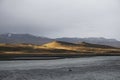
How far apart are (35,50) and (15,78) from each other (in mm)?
88181

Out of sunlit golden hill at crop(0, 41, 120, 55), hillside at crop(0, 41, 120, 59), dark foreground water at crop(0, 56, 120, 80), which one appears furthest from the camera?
sunlit golden hill at crop(0, 41, 120, 55)

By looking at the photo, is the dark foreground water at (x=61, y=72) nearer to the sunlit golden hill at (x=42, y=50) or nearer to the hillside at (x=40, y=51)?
the hillside at (x=40, y=51)

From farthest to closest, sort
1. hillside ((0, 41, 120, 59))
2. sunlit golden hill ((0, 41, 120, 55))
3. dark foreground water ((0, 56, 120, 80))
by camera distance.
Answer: sunlit golden hill ((0, 41, 120, 55))
hillside ((0, 41, 120, 59))
dark foreground water ((0, 56, 120, 80))

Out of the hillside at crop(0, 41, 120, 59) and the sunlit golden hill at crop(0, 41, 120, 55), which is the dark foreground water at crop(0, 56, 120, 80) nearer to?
the hillside at crop(0, 41, 120, 59)

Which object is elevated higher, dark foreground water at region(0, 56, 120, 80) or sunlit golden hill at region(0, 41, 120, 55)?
sunlit golden hill at region(0, 41, 120, 55)

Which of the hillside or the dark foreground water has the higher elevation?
the hillside

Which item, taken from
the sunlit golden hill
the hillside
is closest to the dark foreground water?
the hillside

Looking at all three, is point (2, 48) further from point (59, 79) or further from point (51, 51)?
point (59, 79)

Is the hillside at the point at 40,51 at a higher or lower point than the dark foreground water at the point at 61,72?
higher

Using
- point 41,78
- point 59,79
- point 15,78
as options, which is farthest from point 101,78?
point 15,78

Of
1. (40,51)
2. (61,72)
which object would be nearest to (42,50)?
(40,51)

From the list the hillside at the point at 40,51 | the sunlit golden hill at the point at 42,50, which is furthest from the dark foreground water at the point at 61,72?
the sunlit golden hill at the point at 42,50

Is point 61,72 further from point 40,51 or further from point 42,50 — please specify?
point 42,50

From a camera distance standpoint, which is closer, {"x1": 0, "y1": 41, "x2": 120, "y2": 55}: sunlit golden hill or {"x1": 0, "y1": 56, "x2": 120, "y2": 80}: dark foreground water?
{"x1": 0, "y1": 56, "x2": 120, "y2": 80}: dark foreground water
